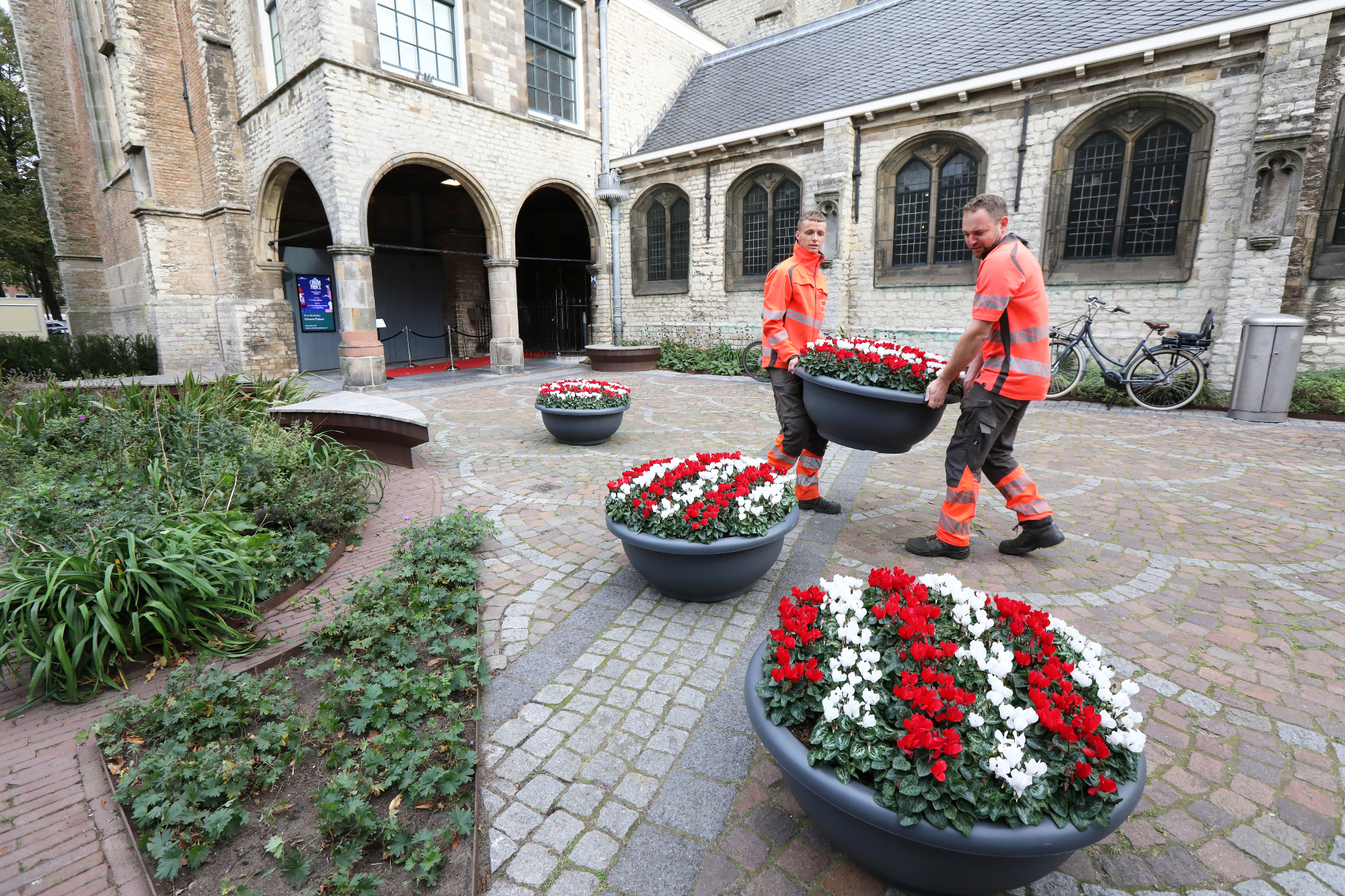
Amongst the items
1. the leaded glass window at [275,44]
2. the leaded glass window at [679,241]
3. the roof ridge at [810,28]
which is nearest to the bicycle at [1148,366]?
the leaded glass window at [679,241]

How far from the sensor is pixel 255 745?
2166 millimetres

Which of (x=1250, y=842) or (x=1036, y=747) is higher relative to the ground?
(x=1036, y=747)

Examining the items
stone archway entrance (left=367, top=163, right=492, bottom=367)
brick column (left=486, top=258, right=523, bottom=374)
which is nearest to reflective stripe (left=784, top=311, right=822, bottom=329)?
brick column (left=486, top=258, right=523, bottom=374)

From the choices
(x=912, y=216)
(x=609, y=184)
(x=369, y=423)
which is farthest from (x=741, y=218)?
(x=369, y=423)

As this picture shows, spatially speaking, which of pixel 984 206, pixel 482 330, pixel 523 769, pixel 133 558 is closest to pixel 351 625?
pixel 133 558

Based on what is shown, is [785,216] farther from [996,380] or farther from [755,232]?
[996,380]

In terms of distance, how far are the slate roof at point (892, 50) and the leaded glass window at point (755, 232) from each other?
161 centimetres

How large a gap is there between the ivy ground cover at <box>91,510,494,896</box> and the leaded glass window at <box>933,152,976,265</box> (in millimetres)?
12629

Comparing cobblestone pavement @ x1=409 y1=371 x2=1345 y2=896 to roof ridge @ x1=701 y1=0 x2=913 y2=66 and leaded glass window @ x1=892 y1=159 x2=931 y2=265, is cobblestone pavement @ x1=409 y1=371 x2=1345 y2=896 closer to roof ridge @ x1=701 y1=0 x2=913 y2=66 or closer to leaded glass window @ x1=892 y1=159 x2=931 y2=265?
leaded glass window @ x1=892 y1=159 x2=931 y2=265

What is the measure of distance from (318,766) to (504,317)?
13309mm

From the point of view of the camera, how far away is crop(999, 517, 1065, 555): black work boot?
3.77 metres

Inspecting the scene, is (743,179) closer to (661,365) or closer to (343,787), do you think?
(661,365)

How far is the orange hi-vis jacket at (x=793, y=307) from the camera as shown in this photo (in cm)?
427

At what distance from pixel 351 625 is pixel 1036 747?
277 centimetres
